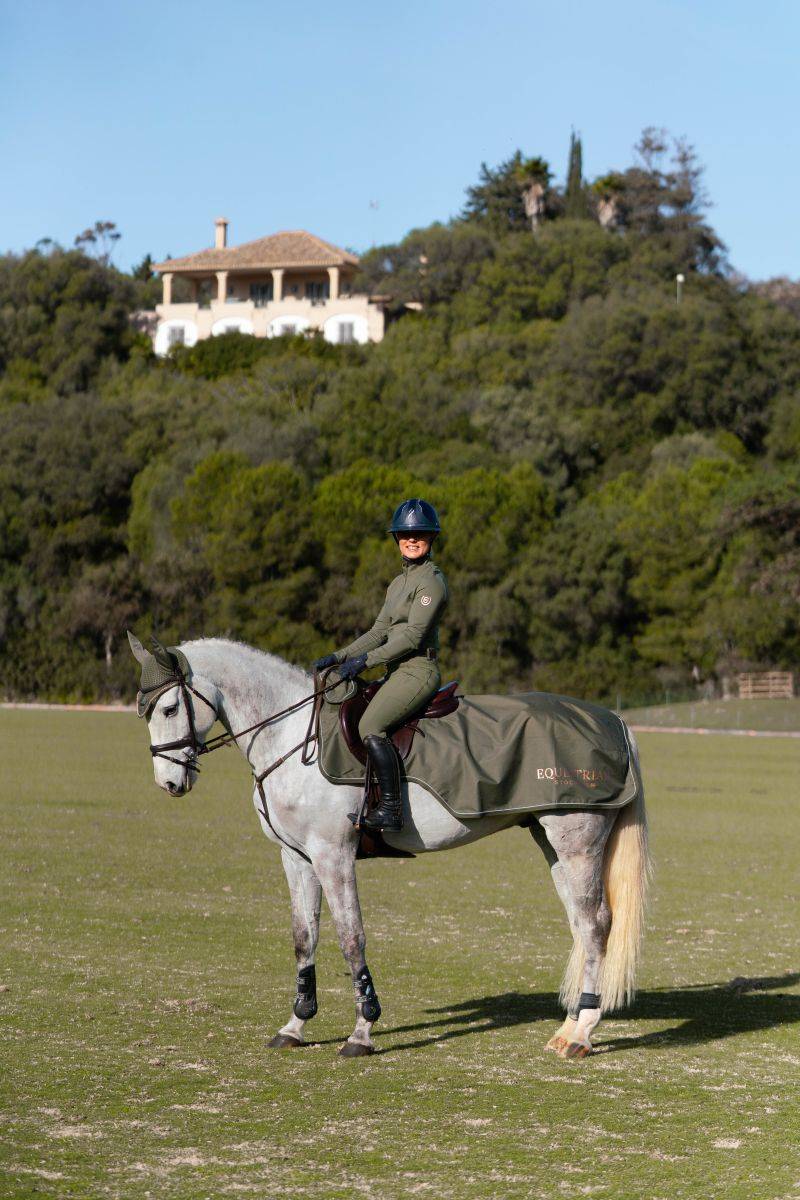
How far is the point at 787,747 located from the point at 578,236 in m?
71.4

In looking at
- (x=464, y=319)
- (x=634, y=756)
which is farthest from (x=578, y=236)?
(x=634, y=756)

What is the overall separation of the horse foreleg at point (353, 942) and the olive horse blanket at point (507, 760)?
0.48 metres

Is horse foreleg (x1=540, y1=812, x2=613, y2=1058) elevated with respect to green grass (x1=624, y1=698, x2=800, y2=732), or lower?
elevated

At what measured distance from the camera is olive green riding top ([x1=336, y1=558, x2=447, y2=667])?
7535mm

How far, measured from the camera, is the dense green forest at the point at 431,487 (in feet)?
209

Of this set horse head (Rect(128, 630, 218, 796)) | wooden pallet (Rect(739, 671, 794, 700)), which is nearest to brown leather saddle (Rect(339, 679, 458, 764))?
horse head (Rect(128, 630, 218, 796))

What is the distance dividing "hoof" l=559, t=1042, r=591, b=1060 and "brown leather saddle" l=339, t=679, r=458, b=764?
1.67 m

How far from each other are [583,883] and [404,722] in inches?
50.0

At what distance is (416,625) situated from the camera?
7566mm

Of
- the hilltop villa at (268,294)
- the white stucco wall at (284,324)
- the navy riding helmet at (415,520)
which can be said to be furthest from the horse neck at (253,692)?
the white stucco wall at (284,324)

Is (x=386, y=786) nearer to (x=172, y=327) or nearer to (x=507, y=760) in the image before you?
(x=507, y=760)

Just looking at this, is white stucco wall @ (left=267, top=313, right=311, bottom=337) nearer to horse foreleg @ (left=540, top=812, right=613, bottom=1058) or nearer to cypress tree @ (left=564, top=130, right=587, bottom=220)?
cypress tree @ (left=564, top=130, right=587, bottom=220)

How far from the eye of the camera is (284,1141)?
232 inches

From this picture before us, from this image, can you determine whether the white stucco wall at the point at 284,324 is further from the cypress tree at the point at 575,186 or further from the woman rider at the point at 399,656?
the woman rider at the point at 399,656
